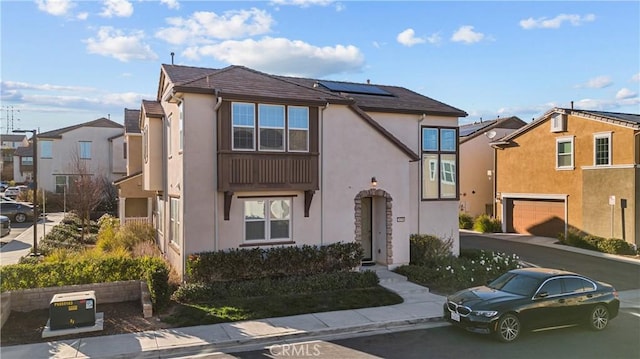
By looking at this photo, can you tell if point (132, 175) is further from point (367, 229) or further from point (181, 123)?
point (367, 229)

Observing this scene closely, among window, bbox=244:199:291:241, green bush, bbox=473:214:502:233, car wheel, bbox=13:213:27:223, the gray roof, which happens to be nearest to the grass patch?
window, bbox=244:199:291:241

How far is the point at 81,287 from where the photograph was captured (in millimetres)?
11750

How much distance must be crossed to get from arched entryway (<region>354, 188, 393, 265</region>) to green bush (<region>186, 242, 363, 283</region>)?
3.65 feet

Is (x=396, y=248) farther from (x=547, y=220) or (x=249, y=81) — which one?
(x=547, y=220)

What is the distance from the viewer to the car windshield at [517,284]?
1036cm

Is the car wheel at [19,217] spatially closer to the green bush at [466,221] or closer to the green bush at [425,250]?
the green bush at [425,250]

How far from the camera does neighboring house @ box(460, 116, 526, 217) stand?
32.9 metres

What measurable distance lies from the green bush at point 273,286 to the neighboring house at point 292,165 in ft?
3.97

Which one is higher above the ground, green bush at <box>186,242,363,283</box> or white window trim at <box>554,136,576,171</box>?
white window trim at <box>554,136,576,171</box>

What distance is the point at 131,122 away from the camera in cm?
2327

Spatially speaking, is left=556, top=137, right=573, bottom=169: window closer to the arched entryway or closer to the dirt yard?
the arched entryway

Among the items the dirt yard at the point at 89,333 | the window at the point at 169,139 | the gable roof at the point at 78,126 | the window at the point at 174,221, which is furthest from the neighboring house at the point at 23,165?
the dirt yard at the point at 89,333

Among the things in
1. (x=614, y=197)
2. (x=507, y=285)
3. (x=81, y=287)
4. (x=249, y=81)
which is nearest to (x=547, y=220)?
(x=614, y=197)

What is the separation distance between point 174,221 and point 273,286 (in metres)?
4.69
